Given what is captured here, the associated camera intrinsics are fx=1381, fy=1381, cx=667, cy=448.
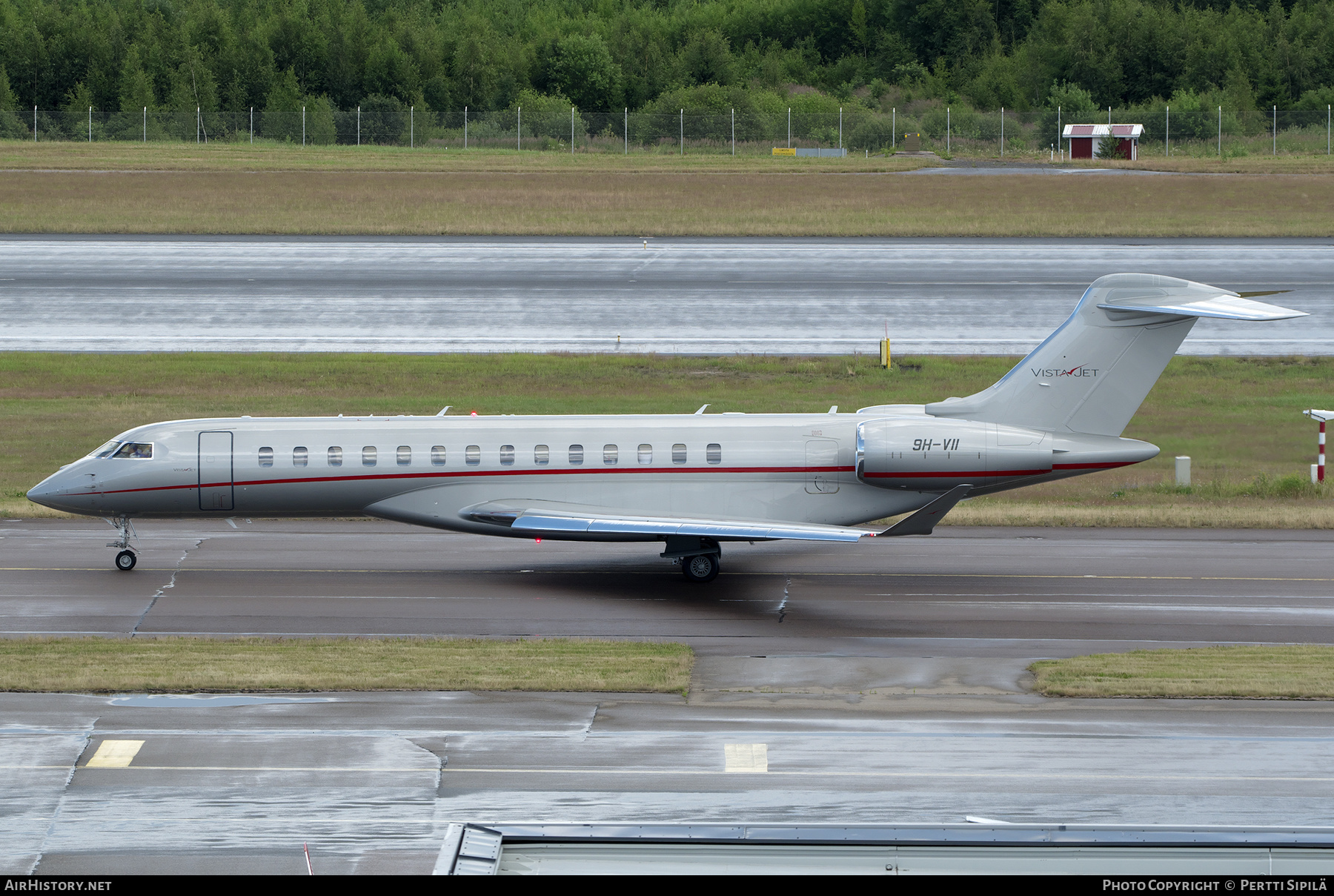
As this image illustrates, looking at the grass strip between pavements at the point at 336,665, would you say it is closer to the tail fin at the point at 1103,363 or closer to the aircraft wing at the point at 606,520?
the aircraft wing at the point at 606,520

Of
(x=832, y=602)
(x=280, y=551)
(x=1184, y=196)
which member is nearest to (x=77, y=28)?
(x=1184, y=196)

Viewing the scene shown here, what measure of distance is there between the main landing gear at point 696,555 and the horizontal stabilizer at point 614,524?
468mm

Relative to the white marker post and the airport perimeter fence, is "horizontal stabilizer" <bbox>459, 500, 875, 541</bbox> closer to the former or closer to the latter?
the white marker post

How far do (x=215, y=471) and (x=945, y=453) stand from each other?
512 inches

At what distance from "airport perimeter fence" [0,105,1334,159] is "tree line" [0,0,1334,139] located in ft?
16.5

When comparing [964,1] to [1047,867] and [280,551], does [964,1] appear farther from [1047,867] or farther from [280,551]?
[1047,867]

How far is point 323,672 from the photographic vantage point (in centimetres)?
1839

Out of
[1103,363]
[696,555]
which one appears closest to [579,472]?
[696,555]

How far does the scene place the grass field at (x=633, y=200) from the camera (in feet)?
211

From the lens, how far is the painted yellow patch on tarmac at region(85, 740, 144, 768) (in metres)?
15.1

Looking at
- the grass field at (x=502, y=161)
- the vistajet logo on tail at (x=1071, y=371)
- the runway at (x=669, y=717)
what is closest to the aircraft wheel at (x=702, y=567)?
the runway at (x=669, y=717)

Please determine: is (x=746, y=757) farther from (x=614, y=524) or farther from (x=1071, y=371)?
(x=1071, y=371)

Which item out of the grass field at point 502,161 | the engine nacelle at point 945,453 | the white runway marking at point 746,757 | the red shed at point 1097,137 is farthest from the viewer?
the red shed at point 1097,137

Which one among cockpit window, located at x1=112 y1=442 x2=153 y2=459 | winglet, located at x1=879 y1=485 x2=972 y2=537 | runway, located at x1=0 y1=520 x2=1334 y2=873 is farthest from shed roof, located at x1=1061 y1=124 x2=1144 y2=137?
cockpit window, located at x1=112 y1=442 x2=153 y2=459
